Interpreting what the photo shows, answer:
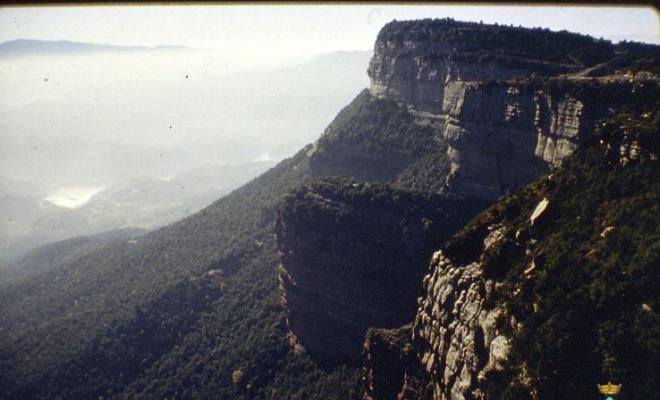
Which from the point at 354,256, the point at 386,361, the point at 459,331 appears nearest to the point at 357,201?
the point at 354,256

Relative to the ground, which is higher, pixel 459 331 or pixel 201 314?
pixel 459 331

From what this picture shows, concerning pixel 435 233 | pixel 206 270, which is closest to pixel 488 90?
pixel 435 233

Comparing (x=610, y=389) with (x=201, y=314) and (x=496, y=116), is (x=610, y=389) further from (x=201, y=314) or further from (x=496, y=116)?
(x=201, y=314)

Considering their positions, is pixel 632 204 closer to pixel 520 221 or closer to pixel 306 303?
pixel 520 221

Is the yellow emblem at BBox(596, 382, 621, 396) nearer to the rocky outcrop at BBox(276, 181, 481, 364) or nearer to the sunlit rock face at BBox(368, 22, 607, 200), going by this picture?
the sunlit rock face at BBox(368, 22, 607, 200)

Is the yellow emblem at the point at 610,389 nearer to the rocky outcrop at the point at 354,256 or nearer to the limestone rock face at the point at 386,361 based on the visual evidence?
the limestone rock face at the point at 386,361

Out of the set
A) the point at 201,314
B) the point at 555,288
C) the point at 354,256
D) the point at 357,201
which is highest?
the point at 555,288

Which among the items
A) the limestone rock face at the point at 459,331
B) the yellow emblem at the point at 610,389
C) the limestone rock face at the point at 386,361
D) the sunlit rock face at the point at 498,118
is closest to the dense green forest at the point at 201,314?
the sunlit rock face at the point at 498,118

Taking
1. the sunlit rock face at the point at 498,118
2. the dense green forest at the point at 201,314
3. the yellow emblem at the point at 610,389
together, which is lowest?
the dense green forest at the point at 201,314
